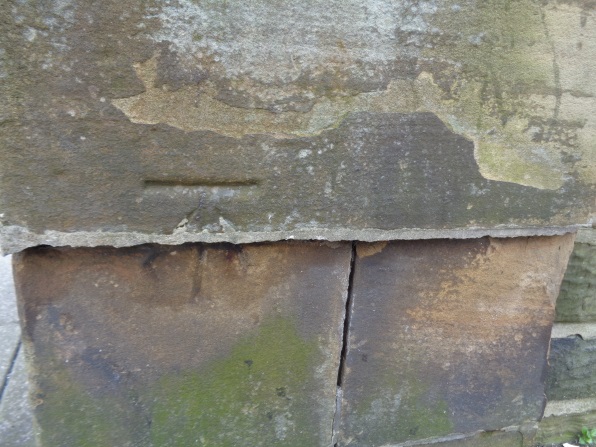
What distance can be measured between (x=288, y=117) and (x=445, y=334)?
80 centimetres

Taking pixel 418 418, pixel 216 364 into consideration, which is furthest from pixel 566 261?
pixel 216 364

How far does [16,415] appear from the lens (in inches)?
57.6

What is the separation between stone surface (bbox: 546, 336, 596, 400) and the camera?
1542 mm

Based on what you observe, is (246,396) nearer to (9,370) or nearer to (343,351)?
(343,351)

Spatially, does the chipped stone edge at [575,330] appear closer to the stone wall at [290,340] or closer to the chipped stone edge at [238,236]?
the stone wall at [290,340]

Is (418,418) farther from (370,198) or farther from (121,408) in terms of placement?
(121,408)

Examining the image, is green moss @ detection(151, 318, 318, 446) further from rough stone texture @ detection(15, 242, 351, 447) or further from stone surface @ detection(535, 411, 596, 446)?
stone surface @ detection(535, 411, 596, 446)

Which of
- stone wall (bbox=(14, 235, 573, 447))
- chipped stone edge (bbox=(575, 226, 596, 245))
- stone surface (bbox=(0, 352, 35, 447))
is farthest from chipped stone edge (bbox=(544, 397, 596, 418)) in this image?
stone surface (bbox=(0, 352, 35, 447))

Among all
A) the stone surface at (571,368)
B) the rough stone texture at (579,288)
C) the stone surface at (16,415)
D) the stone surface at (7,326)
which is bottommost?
the stone surface at (16,415)

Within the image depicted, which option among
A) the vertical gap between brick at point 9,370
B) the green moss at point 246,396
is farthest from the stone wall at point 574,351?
the vertical gap between brick at point 9,370

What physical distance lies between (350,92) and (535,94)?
0.50m

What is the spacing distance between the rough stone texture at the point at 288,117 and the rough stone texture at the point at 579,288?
41 centimetres

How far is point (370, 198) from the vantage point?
3.51 feet

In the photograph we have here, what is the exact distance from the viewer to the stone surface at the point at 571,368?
60.7 inches
